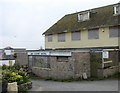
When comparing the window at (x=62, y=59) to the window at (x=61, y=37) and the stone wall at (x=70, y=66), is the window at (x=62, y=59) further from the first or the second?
the window at (x=61, y=37)

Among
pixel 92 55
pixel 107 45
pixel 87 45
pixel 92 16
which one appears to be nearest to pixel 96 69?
pixel 92 55

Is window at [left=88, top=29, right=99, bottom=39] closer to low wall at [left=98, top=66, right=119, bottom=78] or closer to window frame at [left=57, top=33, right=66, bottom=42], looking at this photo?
window frame at [left=57, top=33, right=66, bottom=42]

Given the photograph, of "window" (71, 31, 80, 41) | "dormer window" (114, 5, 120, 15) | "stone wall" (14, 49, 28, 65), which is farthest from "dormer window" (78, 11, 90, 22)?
"stone wall" (14, 49, 28, 65)

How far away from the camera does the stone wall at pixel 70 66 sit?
2191cm

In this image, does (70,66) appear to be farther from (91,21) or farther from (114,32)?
(91,21)

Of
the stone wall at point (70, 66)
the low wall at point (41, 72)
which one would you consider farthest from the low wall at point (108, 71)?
the low wall at point (41, 72)

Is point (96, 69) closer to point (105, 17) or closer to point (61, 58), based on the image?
point (61, 58)

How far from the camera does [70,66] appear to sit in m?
22.0

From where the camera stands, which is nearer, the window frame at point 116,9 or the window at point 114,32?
the window at point 114,32

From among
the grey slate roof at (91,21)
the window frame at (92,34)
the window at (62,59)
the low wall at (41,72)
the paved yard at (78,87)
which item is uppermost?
the grey slate roof at (91,21)

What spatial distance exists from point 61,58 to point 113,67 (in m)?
5.08

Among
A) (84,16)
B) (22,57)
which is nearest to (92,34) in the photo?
(84,16)

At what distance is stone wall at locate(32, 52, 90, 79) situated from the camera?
2191 cm

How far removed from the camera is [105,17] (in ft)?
97.0
